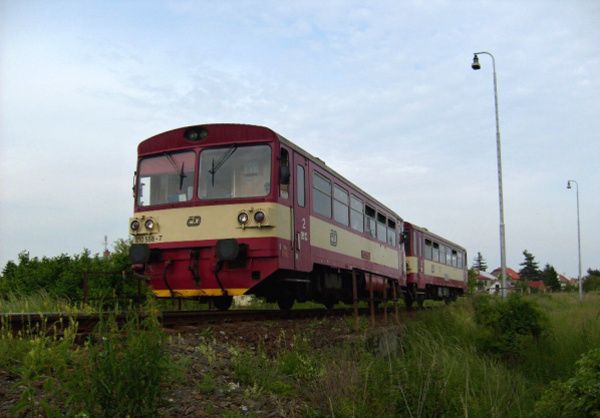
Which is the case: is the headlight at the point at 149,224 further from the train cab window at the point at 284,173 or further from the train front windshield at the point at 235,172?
the train cab window at the point at 284,173

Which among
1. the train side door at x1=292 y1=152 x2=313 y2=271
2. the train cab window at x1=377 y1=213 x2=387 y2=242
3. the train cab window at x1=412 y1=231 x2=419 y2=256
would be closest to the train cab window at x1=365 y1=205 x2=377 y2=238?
the train cab window at x1=377 y1=213 x2=387 y2=242

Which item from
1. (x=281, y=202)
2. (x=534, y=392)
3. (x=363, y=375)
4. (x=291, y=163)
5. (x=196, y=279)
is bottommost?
(x=534, y=392)

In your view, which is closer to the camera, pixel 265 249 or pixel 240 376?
pixel 240 376

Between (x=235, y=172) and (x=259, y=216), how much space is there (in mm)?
1055

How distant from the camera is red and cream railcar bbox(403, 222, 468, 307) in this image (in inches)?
906

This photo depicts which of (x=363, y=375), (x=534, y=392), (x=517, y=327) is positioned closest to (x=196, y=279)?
(x=363, y=375)

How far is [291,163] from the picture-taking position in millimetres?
10672

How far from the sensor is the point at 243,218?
9922mm

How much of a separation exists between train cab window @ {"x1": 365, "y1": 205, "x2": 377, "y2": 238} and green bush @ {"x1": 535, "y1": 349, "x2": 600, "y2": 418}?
362 inches

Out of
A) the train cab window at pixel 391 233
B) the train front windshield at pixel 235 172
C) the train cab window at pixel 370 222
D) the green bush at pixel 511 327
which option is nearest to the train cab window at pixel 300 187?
the train front windshield at pixel 235 172

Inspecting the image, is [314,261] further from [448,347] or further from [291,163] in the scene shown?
[448,347]

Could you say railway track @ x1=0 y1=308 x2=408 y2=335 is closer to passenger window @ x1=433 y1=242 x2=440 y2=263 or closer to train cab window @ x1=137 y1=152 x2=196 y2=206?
train cab window @ x1=137 y1=152 x2=196 y2=206

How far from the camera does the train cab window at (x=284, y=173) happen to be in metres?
9.98

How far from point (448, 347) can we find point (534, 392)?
151cm
